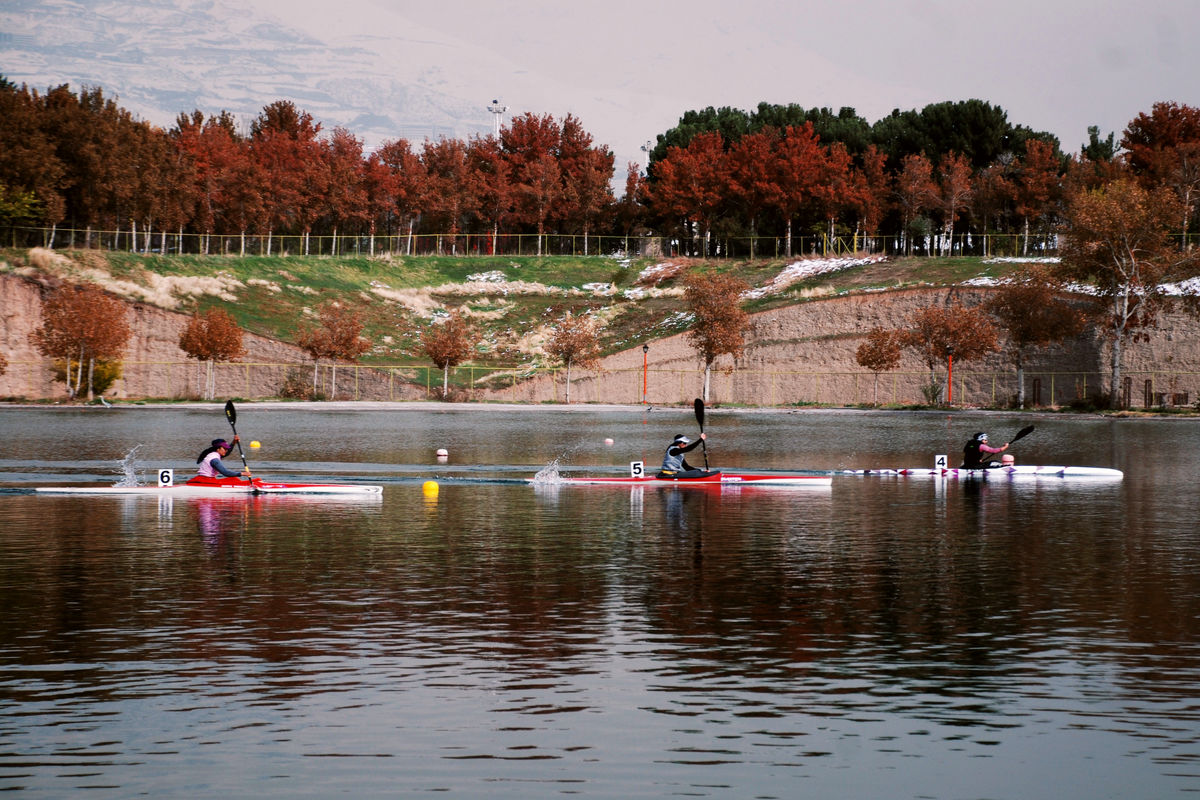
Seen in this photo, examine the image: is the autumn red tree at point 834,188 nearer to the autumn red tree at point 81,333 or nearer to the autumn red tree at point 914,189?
the autumn red tree at point 914,189

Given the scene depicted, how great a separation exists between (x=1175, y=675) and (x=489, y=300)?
12122 cm

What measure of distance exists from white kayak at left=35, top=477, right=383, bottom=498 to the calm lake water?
445mm

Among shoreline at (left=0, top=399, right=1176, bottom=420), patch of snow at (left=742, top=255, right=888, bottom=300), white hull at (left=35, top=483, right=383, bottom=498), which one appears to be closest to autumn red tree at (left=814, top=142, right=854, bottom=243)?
patch of snow at (left=742, top=255, right=888, bottom=300)

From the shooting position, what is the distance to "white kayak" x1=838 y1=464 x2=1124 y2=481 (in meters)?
39.3

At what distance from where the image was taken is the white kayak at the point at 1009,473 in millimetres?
39344

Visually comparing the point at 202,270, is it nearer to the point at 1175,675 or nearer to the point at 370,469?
the point at 370,469

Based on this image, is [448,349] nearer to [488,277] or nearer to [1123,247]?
[488,277]

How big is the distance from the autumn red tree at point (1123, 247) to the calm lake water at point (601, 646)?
50606 mm

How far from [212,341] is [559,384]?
2910 centimetres

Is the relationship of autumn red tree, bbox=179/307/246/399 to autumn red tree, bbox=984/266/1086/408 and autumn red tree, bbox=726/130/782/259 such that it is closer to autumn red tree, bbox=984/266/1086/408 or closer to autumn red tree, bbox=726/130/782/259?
autumn red tree, bbox=984/266/1086/408

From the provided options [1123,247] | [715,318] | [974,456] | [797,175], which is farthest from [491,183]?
[974,456]

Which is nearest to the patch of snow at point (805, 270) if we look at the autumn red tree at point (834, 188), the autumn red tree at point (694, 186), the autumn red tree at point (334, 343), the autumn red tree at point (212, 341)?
the autumn red tree at point (834, 188)

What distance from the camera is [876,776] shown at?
10.7 metres

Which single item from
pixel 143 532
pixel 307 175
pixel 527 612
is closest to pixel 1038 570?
pixel 527 612
